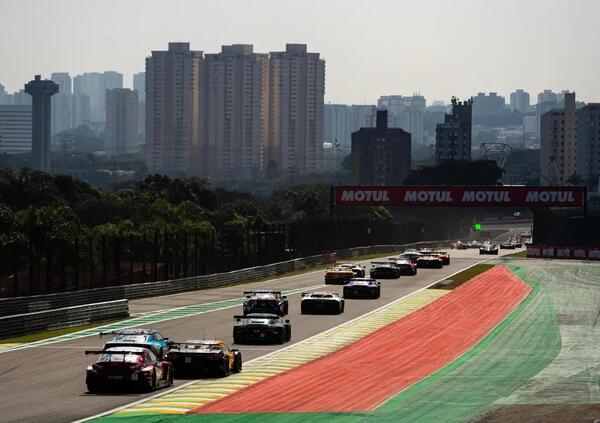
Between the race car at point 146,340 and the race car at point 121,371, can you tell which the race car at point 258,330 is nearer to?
the race car at point 146,340

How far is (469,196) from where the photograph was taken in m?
121

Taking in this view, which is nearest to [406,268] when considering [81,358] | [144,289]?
[144,289]

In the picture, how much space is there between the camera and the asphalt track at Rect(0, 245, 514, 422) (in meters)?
29.3

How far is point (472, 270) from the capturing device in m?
96.5

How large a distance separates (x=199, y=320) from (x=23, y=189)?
10163 centimetres

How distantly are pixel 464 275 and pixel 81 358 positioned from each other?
177ft

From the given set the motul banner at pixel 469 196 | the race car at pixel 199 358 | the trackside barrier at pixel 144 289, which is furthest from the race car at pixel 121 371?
the motul banner at pixel 469 196

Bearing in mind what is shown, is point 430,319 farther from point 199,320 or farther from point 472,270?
point 472,270

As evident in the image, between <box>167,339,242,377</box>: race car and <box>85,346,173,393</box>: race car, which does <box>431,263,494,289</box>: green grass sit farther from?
<box>85,346,173,393</box>: race car

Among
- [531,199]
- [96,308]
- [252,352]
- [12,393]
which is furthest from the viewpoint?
[531,199]

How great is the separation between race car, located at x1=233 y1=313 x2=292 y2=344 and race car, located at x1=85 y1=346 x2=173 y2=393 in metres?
12.3

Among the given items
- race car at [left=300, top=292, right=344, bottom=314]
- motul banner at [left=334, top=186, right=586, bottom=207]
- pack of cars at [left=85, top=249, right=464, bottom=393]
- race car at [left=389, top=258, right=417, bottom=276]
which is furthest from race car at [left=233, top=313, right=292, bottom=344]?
motul banner at [left=334, top=186, right=586, bottom=207]

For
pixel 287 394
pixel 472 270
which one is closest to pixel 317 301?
pixel 287 394

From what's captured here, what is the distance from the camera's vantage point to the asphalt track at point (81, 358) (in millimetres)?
29344
